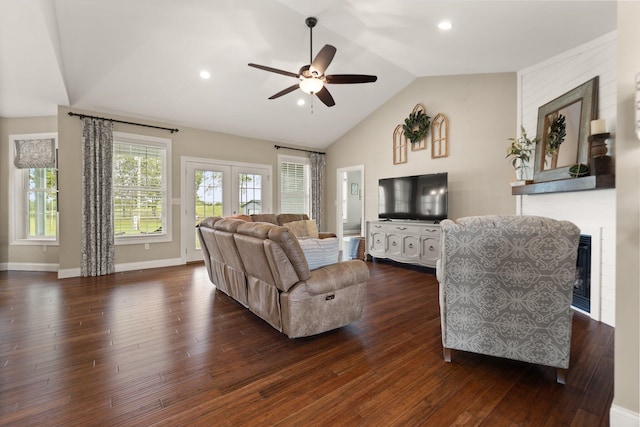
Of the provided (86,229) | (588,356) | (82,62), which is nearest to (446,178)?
(588,356)

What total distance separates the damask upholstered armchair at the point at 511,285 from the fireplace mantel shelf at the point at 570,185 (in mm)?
1547

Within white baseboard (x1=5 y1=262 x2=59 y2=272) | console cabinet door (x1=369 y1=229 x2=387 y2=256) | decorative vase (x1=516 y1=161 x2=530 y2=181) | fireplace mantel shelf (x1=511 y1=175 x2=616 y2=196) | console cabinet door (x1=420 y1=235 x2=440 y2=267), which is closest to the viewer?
fireplace mantel shelf (x1=511 y1=175 x2=616 y2=196)

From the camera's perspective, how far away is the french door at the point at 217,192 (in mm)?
5723

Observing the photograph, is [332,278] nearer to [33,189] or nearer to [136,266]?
[136,266]

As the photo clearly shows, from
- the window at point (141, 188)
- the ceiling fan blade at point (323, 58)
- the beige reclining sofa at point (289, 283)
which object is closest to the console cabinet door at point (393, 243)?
the beige reclining sofa at point (289, 283)

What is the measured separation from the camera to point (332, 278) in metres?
2.45

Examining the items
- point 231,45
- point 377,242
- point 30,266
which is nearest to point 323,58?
point 231,45

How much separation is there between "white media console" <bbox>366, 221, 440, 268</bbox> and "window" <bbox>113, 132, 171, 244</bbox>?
4.07m

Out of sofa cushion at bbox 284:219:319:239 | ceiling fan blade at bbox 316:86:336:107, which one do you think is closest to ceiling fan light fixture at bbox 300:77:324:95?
ceiling fan blade at bbox 316:86:336:107

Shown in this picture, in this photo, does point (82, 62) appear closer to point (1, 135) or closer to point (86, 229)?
point (86, 229)

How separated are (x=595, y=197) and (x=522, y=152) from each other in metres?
1.14

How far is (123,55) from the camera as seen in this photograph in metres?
3.84

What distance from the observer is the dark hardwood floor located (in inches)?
62.2

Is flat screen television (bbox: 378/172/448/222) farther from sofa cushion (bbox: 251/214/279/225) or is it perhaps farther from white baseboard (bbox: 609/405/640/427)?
white baseboard (bbox: 609/405/640/427)
